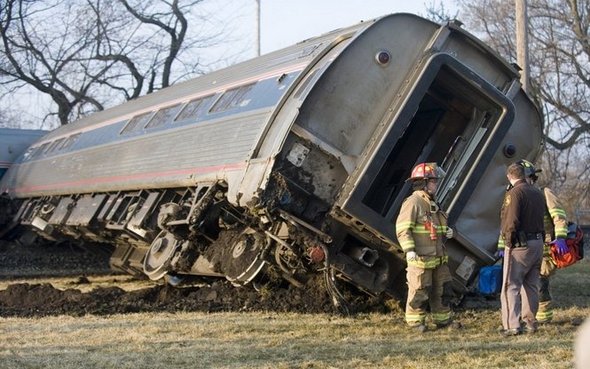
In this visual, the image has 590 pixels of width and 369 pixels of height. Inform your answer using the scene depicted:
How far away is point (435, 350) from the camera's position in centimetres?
657

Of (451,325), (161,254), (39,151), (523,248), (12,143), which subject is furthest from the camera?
(12,143)

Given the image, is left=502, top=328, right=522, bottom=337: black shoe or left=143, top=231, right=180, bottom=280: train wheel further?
left=143, top=231, right=180, bottom=280: train wheel

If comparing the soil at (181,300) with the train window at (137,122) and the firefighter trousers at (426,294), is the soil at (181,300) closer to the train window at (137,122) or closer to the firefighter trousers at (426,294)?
the firefighter trousers at (426,294)

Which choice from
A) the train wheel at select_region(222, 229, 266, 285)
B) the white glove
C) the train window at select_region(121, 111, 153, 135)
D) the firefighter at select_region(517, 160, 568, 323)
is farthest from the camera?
the train window at select_region(121, 111, 153, 135)

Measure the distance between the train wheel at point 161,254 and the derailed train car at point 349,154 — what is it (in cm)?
5

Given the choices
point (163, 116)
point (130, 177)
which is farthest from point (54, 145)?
point (130, 177)

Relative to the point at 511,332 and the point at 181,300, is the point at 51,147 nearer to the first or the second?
the point at 181,300

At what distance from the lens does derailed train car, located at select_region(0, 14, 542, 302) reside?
787cm

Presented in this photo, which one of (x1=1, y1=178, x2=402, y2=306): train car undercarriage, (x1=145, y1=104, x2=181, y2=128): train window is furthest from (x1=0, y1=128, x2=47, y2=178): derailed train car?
(x1=145, y1=104, x2=181, y2=128): train window

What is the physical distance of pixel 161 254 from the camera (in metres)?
10.7

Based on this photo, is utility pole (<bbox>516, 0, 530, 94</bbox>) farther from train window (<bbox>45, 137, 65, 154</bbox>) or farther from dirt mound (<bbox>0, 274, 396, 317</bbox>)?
train window (<bbox>45, 137, 65, 154</bbox>)

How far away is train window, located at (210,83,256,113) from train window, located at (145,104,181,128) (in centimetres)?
150

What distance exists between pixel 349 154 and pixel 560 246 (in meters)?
2.18

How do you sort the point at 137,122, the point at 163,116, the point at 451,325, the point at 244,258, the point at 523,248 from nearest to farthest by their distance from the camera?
the point at 523,248 < the point at 451,325 < the point at 244,258 < the point at 163,116 < the point at 137,122
